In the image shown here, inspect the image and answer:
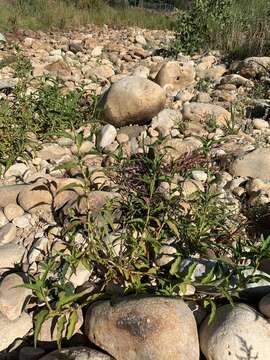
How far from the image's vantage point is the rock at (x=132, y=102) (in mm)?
4668

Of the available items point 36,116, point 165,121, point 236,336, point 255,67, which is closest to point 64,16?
point 255,67

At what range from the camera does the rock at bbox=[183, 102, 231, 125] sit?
15.5ft

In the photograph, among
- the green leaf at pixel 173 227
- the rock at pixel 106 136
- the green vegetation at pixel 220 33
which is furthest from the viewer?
the green vegetation at pixel 220 33

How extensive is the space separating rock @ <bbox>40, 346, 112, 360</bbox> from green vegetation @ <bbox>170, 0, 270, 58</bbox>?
18.6 ft

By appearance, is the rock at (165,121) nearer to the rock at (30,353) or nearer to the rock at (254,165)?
the rock at (254,165)

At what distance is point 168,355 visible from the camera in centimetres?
214

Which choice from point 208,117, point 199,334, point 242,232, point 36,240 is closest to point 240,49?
point 208,117

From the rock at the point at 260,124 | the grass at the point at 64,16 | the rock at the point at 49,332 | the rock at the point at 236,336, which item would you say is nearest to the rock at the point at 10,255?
the rock at the point at 49,332

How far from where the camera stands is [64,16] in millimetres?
10094

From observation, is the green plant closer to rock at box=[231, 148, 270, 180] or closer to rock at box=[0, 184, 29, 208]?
rock at box=[0, 184, 29, 208]

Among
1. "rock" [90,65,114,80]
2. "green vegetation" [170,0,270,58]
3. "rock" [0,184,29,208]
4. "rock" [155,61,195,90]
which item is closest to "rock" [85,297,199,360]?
"rock" [0,184,29,208]

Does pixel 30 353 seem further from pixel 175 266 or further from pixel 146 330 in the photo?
pixel 175 266

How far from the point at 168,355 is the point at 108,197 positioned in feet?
4.62

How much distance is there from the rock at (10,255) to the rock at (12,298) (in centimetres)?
27
